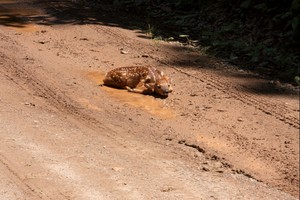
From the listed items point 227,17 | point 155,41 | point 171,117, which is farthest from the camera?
point 227,17

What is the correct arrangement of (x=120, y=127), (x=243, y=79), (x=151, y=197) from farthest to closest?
(x=243, y=79), (x=120, y=127), (x=151, y=197)

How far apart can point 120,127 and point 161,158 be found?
3.26 feet

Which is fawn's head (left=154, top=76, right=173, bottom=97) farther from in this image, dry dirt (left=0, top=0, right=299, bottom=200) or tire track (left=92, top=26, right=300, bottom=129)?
tire track (left=92, top=26, right=300, bottom=129)

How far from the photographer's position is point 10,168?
19.8 feet

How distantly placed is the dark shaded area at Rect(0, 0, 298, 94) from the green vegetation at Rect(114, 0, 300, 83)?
33 cm

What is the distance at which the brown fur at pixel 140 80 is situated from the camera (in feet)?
28.9

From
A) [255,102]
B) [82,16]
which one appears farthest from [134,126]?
[82,16]

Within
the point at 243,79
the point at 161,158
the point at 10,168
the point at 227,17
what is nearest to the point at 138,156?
the point at 161,158

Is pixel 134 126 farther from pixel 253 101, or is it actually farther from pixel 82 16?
pixel 82 16

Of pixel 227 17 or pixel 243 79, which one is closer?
pixel 243 79

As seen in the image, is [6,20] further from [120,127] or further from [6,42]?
[120,127]

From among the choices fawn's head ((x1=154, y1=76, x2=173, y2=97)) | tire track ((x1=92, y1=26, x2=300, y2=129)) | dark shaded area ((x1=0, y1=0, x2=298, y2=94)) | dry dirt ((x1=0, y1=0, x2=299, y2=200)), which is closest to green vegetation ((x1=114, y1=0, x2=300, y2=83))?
dark shaded area ((x1=0, y1=0, x2=298, y2=94))

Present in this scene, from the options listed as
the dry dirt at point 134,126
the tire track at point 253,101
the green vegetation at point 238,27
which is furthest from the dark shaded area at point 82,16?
the tire track at point 253,101

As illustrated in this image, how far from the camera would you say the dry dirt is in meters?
6.13
